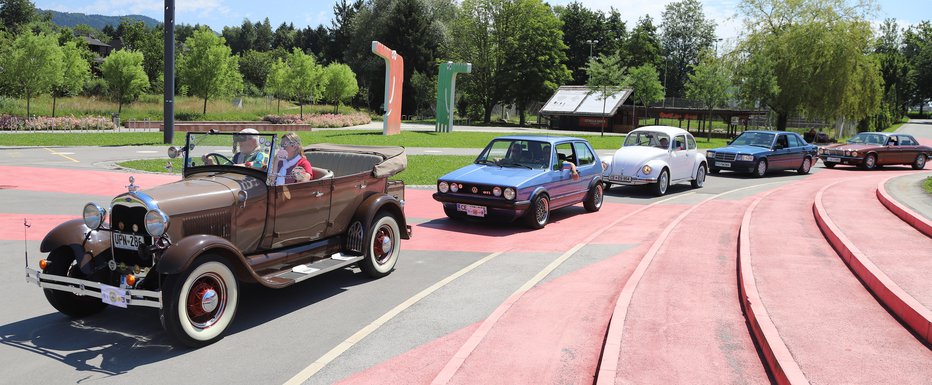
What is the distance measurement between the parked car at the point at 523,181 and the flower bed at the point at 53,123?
109 ft

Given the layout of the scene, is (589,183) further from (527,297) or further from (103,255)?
(103,255)

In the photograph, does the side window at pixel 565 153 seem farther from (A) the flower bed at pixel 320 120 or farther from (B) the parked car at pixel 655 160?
(A) the flower bed at pixel 320 120


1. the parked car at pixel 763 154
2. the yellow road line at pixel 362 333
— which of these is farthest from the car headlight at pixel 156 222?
the parked car at pixel 763 154

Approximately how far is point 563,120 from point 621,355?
62.3 meters

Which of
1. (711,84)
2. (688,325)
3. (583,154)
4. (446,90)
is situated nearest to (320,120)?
(446,90)

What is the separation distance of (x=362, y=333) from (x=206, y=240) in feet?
5.26

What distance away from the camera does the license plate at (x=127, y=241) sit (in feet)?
18.8

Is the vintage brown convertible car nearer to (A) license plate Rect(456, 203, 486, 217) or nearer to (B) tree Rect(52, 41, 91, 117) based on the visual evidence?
(A) license plate Rect(456, 203, 486, 217)

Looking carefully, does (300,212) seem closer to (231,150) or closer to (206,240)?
(231,150)

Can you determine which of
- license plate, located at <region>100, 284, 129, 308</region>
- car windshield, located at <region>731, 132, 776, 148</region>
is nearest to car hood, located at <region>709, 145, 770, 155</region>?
car windshield, located at <region>731, 132, 776, 148</region>

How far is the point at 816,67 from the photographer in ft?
144

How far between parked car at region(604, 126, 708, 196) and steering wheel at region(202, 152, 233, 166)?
1156 centimetres

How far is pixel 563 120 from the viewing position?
218ft

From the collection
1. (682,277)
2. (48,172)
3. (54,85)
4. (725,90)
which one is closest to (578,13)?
(725,90)
